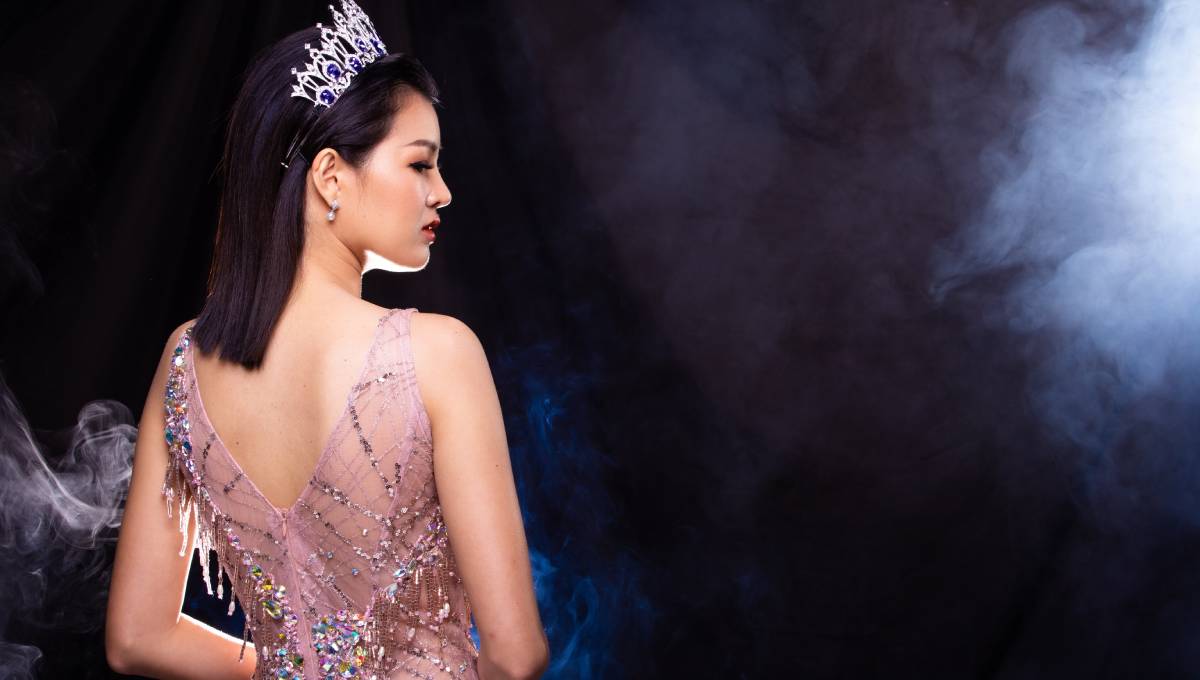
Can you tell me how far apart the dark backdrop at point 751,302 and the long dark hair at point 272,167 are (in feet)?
3.46

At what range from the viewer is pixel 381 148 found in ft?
4.86

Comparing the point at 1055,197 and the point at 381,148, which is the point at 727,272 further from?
the point at 381,148

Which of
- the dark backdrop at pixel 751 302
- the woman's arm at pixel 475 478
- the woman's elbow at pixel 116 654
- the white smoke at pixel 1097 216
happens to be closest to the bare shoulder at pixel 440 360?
the woman's arm at pixel 475 478

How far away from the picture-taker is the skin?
1.36 metres

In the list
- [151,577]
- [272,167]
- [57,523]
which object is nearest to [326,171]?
[272,167]

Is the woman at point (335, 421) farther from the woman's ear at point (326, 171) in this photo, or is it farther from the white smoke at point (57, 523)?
the white smoke at point (57, 523)

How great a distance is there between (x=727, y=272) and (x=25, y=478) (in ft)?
5.79

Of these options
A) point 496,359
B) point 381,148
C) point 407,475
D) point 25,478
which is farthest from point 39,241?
point 407,475

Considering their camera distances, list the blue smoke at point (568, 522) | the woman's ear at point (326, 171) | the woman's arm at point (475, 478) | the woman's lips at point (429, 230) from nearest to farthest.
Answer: the woman's arm at point (475, 478), the woman's ear at point (326, 171), the woman's lips at point (429, 230), the blue smoke at point (568, 522)

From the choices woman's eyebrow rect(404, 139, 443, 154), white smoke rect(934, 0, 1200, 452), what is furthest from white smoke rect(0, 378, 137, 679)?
white smoke rect(934, 0, 1200, 452)

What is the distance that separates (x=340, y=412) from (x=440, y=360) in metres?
0.15

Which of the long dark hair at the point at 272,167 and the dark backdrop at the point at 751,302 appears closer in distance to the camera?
the long dark hair at the point at 272,167

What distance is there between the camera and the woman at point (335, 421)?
4.49ft

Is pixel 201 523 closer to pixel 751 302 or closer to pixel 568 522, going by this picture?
pixel 568 522
